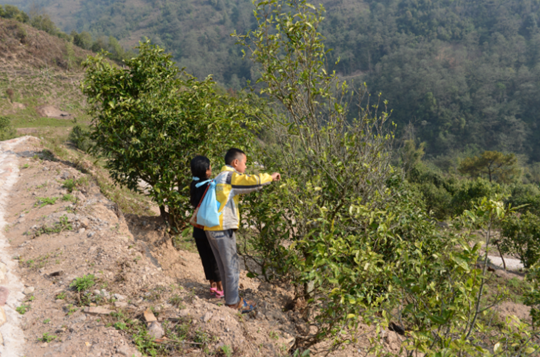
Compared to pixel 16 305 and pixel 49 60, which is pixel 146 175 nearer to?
pixel 16 305

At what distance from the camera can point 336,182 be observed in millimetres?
3752

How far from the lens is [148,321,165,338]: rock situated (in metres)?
2.72

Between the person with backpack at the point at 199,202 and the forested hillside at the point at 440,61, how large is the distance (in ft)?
171

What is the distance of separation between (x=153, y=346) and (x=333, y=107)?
3278mm

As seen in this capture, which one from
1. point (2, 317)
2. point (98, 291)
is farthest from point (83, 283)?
point (2, 317)

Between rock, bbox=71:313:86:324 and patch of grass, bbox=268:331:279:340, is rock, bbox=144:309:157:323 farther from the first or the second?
patch of grass, bbox=268:331:279:340

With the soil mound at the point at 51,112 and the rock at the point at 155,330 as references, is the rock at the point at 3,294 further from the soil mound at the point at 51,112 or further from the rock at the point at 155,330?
the soil mound at the point at 51,112

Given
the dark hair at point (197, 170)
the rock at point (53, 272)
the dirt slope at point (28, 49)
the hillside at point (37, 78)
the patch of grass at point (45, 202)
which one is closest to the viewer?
the rock at point (53, 272)

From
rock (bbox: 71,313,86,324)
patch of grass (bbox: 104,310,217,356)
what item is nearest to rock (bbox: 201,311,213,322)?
patch of grass (bbox: 104,310,217,356)

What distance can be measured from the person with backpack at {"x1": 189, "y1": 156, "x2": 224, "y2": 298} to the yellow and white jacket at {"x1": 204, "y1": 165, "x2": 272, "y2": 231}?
301 mm

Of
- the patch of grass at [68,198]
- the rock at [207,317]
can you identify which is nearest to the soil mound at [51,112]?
the patch of grass at [68,198]

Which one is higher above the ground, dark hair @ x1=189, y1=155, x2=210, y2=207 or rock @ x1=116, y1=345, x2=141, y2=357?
dark hair @ x1=189, y1=155, x2=210, y2=207

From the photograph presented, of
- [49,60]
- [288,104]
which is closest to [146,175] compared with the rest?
[288,104]

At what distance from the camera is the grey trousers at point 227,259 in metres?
3.29
